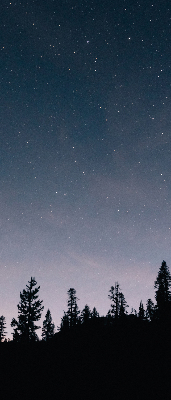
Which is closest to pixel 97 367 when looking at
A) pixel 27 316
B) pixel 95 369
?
pixel 95 369

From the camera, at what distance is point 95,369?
632 inches

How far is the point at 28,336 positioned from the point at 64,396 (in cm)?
1979

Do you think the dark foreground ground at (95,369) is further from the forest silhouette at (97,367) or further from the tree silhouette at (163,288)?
the tree silhouette at (163,288)

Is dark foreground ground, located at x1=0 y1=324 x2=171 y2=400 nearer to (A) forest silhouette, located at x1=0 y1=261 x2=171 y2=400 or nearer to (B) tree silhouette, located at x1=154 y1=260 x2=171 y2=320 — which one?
(A) forest silhouette, located at x1=0 y1=261 x2=171 y2=400

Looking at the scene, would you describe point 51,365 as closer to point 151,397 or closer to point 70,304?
point 151,397

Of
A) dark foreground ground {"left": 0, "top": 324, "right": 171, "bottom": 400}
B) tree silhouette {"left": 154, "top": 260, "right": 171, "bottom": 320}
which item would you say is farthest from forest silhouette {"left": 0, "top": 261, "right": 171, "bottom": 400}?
tree silhouette {"left": 154, "top": 260, "right": 171, "bottom": 320}

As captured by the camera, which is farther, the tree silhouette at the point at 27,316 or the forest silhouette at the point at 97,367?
the tree silhouette at the point at 27,316

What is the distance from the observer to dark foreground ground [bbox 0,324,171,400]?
1302 centimetres

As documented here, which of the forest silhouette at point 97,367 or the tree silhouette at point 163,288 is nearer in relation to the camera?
the forest silhouette at point 97,367

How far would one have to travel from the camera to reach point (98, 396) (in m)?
12.5

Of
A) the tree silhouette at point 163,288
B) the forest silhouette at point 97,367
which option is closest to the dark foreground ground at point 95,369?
the forest silhouette at point 97,367

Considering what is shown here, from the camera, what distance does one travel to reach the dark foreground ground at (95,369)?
1302 centimetres

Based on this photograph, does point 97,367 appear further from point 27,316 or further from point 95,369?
point 27,316

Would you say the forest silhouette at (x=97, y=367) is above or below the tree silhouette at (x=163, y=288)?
below
